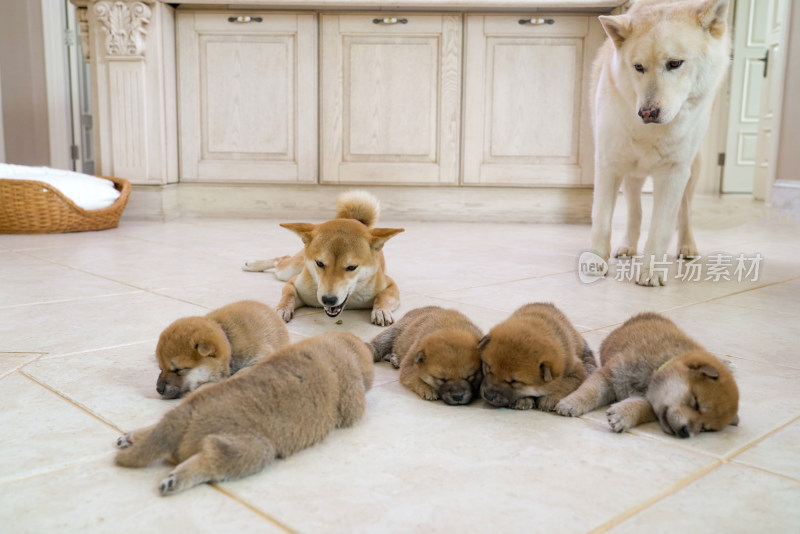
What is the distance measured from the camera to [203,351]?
1.46 m

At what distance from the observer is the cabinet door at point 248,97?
481 centimetres

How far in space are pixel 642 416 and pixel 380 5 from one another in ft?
12.9

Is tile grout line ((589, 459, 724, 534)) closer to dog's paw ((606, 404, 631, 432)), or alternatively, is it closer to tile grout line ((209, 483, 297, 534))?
dog's paw ((606, 404, 631, 432))

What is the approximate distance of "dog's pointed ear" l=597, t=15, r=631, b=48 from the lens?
2748 mm

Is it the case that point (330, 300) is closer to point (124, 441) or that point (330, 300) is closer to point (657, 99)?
point (124, 441)

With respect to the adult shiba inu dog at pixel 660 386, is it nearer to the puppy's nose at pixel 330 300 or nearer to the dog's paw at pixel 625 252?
the puppy's nose at pixel 330 300

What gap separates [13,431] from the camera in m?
1.28

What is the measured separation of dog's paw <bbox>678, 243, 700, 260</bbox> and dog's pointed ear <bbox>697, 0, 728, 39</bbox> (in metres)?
1.17

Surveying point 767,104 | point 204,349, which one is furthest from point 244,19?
point 767,104

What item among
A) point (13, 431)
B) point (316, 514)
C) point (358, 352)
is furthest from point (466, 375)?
point (13, 431)

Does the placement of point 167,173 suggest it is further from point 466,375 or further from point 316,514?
point 316,514

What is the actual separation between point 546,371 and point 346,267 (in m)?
0.91

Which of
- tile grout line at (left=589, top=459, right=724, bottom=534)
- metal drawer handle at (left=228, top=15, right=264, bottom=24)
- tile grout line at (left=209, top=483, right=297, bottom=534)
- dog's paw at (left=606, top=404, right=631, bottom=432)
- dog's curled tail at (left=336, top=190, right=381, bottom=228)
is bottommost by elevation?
tile grout line at (left=589, top=459, right=724, bottom=534)

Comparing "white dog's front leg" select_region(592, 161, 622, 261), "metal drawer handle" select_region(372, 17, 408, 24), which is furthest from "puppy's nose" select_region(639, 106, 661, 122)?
"metal drawer handle" select_region(372, 17, 408, 24)
